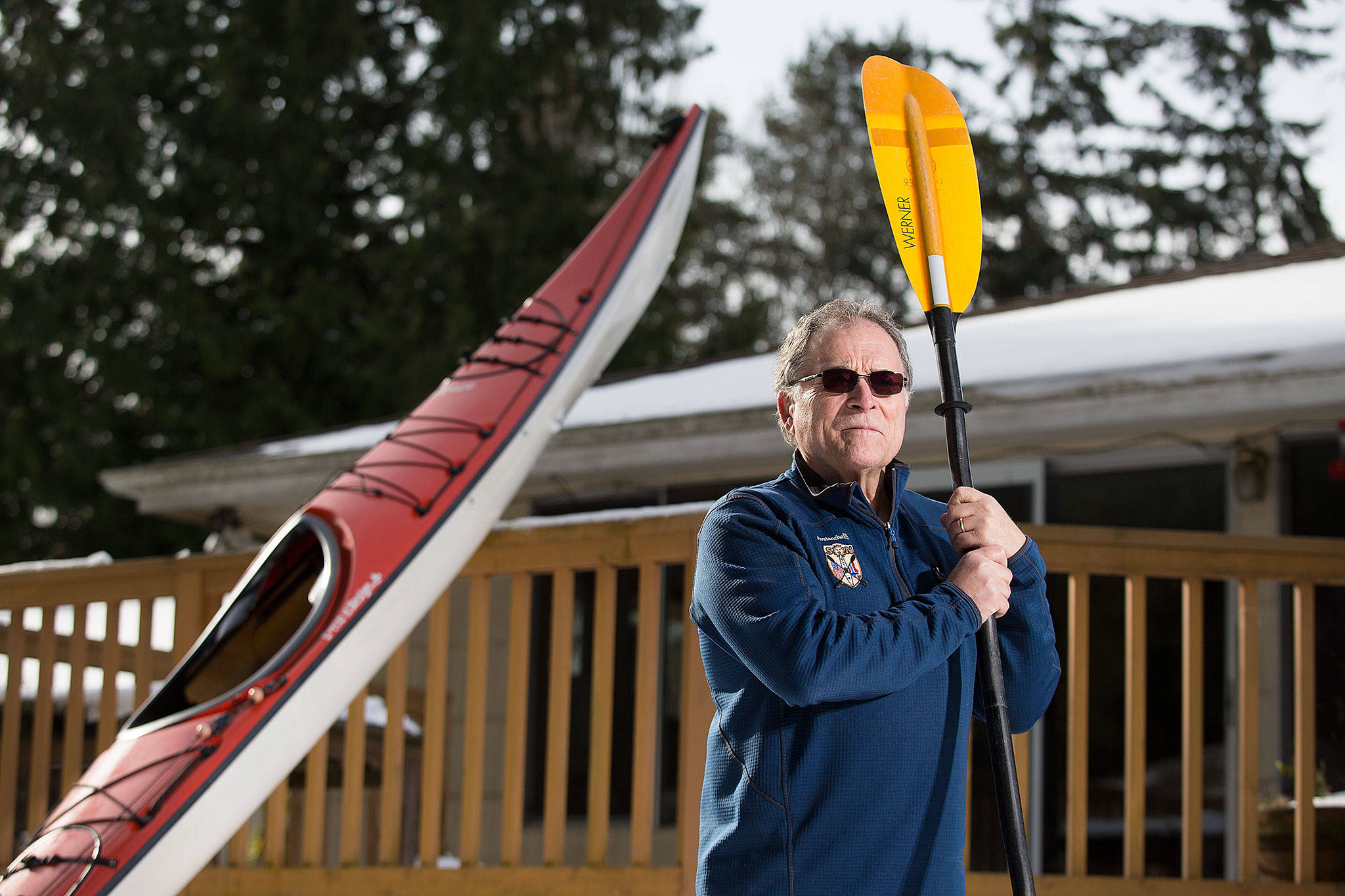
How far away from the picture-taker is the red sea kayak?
155 inches

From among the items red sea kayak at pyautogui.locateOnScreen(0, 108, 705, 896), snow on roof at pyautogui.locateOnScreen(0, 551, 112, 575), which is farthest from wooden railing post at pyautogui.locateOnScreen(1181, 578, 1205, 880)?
snow on roof at pyautogui.locateOnScreen(0, 551, 112, 575)

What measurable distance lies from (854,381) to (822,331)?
0.12 metres

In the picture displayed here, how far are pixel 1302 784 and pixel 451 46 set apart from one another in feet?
53.3

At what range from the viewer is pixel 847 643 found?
6.10ft

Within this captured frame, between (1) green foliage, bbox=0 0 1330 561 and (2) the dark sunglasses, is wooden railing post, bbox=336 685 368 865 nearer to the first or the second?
(2) the dark sunglasses

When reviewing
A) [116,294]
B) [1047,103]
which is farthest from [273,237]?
[1047,103]

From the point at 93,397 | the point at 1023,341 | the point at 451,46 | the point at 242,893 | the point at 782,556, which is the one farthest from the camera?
the point at 451,46

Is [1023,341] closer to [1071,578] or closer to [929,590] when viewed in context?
[1071,578]

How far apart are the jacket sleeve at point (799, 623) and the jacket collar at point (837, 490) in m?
0.12

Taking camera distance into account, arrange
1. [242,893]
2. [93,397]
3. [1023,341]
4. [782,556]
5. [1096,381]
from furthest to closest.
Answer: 1. [93,397]
2. [1023,341]
3. [1096,381]
4. [242,893]
5. [782,556]

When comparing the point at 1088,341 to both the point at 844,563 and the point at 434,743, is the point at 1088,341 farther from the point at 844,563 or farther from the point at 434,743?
the point at 844,563

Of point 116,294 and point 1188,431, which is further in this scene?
point 116,294

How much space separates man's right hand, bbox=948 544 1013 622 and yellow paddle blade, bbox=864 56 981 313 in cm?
77

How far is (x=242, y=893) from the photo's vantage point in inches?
176
